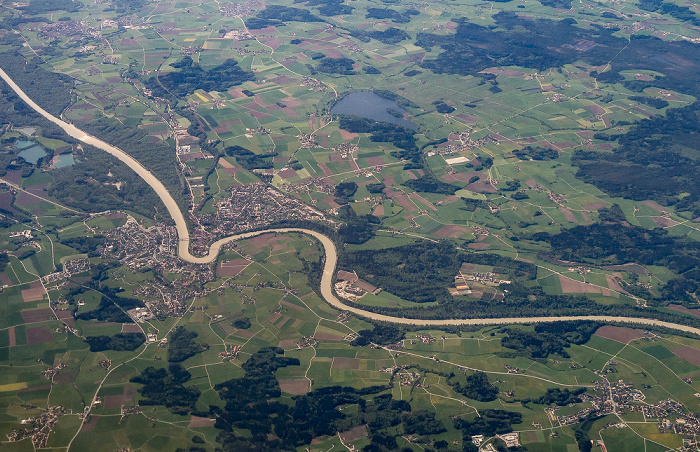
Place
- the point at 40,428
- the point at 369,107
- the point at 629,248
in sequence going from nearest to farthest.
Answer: the point at 40,428, the point at 629,248, the point at 369,107

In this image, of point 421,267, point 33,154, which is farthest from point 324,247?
point 33,154

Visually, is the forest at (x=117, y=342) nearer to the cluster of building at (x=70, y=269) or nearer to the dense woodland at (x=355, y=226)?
the cluster of building at (x=70, y=269)

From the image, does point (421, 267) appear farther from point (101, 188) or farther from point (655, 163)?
point (655, 163)

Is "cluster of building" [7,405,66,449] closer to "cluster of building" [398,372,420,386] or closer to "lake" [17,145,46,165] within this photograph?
"cluster of building" [398,372,420,386]

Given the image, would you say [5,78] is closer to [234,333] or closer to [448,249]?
[234,333]

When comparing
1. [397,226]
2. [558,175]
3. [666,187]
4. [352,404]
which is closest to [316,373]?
[352,404]

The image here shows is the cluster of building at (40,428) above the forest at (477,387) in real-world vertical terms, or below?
below

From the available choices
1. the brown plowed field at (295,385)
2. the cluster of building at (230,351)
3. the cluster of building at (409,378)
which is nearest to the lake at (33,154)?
the cluster of building at (230,351)
